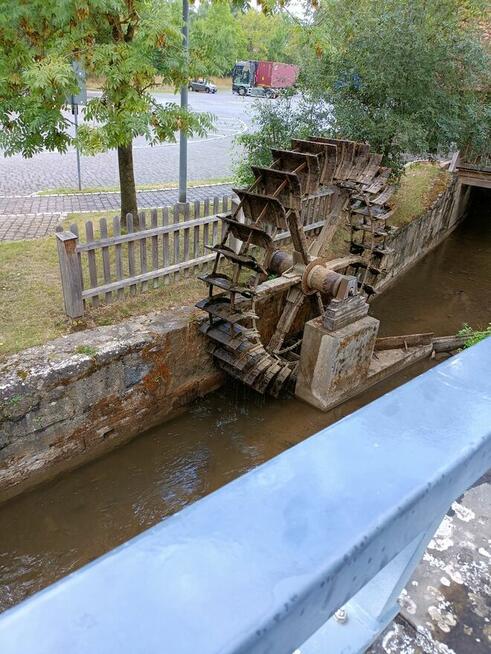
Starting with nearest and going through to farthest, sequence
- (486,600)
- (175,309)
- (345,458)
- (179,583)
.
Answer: (179,583)
(345,458)
(486,600)
(175,309)

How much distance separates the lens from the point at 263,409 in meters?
6.55

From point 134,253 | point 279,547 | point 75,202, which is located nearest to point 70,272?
point 134,253

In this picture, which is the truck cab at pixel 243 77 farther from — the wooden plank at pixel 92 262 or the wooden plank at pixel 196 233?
the wooden plank at pixel 92 262

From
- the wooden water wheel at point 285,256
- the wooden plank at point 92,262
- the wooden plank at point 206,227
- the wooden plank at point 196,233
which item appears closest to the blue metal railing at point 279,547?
A: the wooden plank at point 92,262

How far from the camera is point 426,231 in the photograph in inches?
479

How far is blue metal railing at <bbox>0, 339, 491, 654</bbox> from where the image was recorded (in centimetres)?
43

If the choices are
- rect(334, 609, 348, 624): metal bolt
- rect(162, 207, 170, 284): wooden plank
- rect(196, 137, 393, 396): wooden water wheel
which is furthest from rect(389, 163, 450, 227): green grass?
rect(334, 609, 348, 624): metal bolt

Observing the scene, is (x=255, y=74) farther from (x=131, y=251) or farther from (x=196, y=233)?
(x=131, y=251)

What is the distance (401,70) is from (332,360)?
5.47m

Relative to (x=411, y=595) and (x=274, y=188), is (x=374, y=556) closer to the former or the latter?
(x=411, y=595)

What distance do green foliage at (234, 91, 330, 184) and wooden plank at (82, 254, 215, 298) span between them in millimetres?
2882

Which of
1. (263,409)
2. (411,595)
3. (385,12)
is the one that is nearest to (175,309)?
(263,409)

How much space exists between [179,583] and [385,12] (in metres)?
10.3

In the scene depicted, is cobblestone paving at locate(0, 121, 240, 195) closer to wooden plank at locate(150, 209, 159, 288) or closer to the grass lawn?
the grass lawn
